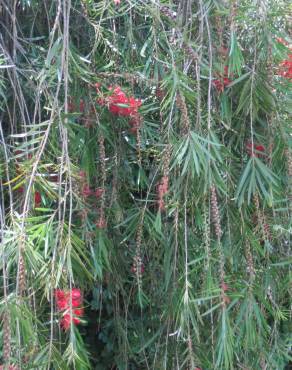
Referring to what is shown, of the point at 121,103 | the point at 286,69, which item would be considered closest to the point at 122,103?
the point at 121,103

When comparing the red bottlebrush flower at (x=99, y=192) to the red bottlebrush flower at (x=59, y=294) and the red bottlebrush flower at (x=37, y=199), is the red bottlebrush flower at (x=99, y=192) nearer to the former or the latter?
A: the red bottlebrush flower at (x=37, y=199)

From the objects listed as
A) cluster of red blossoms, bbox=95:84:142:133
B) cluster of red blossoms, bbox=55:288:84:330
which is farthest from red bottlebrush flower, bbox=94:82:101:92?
cluster of red blossoms, bbox=55:288:84:330

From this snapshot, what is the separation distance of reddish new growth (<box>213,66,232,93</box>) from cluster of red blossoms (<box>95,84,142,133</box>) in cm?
18

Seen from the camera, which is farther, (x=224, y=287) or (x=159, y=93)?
(x=159, y=93)

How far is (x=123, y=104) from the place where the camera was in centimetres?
142

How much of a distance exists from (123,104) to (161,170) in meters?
0.17

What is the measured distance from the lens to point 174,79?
1302 millimetres

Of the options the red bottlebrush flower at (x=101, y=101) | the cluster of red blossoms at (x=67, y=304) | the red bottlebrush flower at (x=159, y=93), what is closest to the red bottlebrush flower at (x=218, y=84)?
the red bottlebrush flower at (x=159, y=93)

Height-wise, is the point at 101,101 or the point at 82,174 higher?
the point at 101,101

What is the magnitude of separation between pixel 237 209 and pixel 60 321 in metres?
0.47

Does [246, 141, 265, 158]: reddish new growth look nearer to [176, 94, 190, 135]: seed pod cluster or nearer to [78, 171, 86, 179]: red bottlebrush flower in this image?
[176, 94, 190, 135]: seed pod cluster

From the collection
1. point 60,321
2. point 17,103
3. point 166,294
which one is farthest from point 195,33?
point 60,321

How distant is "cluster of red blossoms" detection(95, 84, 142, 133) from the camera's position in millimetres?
1417

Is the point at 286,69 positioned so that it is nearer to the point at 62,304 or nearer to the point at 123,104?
the point at 123,104
